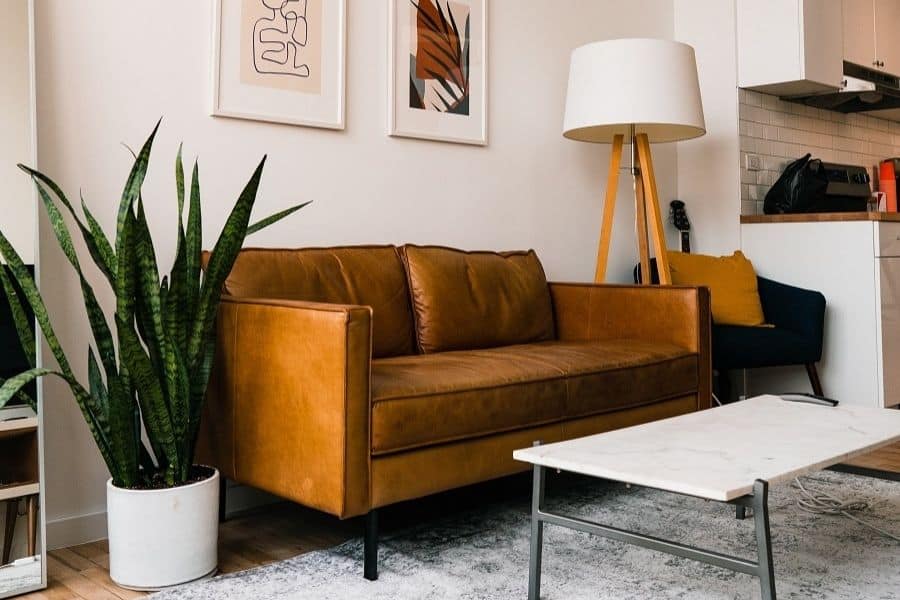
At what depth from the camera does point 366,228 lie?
313 cm

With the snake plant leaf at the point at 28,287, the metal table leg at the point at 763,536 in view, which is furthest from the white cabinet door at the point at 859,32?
the snake plant leaf at the point at 28,287

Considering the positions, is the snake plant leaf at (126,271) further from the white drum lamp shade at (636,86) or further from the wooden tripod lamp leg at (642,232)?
the wooden tripod lamp leg at (642,232)

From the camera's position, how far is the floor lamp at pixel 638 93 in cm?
335

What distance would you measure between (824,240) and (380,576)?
9.44ft

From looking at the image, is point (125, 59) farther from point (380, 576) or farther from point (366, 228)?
point (380, 576)

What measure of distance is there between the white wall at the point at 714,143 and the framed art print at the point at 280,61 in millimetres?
2215

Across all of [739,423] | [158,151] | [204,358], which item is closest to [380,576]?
[204,358]

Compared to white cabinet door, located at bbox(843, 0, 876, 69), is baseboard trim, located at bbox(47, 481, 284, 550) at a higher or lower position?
lower

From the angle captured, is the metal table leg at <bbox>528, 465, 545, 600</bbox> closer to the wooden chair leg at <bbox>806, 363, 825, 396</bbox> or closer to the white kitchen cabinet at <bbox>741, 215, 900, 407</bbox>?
the wooden chair leg at <bbox>806, 363, 825, 396</bbox>

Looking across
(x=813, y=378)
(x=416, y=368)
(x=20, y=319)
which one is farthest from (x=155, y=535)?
(x=813, y=378)

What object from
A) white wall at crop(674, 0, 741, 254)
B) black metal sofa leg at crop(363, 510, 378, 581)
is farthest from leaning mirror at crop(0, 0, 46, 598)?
white wall at crop(674, 0, 741, 254)

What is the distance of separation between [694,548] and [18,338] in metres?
1.60

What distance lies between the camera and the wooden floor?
2080mm

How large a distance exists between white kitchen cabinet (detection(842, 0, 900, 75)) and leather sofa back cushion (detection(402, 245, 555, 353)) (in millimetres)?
2450
